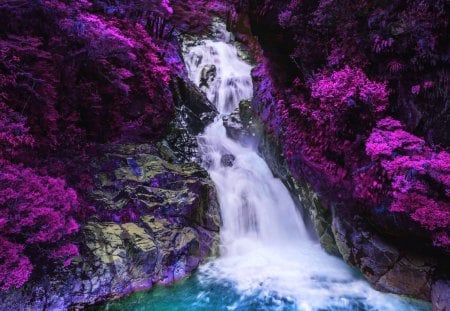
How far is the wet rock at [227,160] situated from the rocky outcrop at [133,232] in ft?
7.23

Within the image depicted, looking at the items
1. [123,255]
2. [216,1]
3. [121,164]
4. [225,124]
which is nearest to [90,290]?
[123,255]

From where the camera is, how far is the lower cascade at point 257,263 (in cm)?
753

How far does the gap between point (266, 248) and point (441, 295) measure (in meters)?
4.92

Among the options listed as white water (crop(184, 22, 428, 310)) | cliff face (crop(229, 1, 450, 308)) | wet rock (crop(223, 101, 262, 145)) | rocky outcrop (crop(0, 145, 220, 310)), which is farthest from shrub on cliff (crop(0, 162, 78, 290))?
wet rock (crop(223, 101, 262, 145))

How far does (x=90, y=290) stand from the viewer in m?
7.26

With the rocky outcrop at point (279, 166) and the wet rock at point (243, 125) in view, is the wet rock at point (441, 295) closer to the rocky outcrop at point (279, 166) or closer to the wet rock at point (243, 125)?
the rocky outcrop at point (279, 166)

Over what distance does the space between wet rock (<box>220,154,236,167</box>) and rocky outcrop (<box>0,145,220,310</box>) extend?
2205mm

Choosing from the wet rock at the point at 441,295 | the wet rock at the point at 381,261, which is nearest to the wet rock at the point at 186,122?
the wet rock at the point at 381,261

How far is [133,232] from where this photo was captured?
846 cm

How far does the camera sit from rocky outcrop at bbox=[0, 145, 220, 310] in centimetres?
706

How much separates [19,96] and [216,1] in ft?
55.8

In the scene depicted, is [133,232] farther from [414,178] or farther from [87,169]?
[414,178]

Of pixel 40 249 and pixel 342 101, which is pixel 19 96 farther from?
pixel 342 101

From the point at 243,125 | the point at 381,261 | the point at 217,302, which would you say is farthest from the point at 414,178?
the point at 243,125
